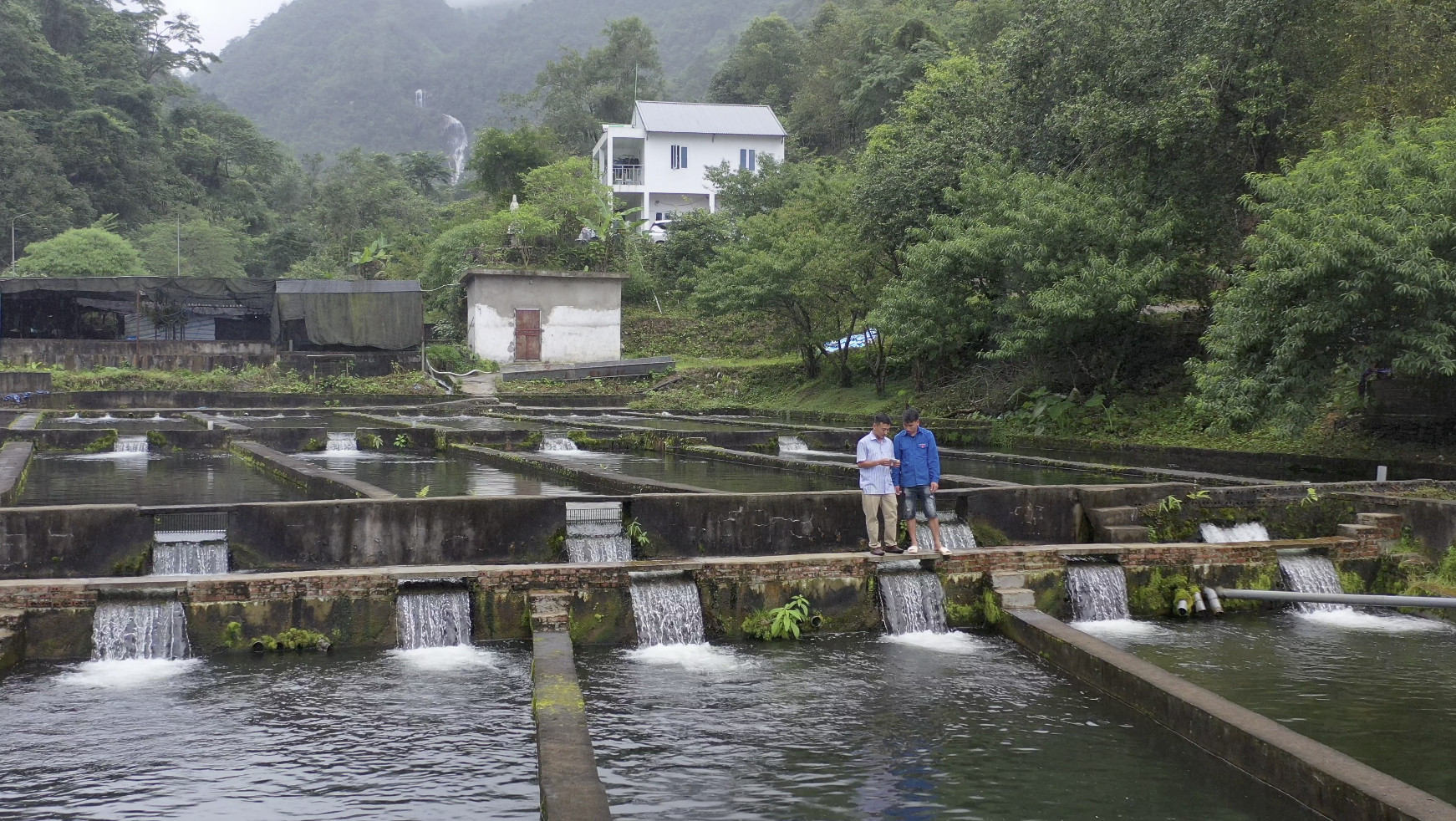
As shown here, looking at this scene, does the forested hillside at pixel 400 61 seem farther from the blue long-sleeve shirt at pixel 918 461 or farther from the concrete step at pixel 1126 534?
the blue long-sleeve shirt at pixel 918 461

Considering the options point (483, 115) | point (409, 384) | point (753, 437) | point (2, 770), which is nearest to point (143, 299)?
point (409, 384)

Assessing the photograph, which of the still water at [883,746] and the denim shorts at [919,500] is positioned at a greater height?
the denim shorts at [919,500]

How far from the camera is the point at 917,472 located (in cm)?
1161


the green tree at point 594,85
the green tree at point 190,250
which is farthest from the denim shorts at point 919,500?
the green tree at point 594,85

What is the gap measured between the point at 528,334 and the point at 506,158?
57.5 ft

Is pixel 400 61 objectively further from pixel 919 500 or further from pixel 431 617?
pixel 431 617

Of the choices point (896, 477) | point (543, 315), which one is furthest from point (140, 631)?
point (543, 315)

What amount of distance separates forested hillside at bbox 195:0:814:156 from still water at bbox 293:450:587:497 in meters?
81.9

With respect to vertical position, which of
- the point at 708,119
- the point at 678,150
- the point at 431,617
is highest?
the point at 708,119

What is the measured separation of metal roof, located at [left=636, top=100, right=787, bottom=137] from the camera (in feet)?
199

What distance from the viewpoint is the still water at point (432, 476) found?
52.7ft

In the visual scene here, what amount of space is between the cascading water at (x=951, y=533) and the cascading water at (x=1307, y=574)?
11.1 ft

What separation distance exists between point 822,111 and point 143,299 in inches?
1560

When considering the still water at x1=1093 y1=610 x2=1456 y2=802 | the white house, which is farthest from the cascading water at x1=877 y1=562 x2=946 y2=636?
the white house
